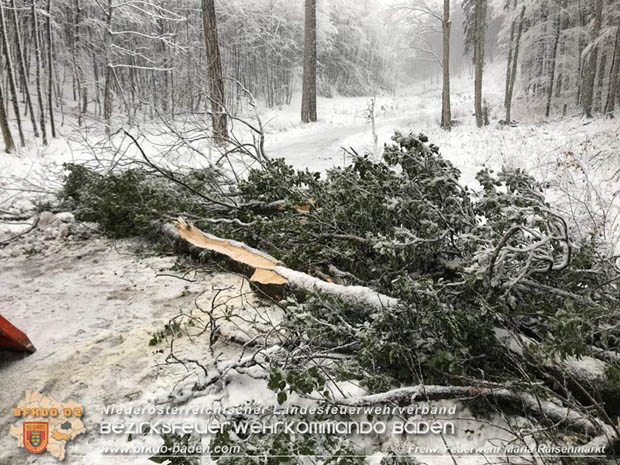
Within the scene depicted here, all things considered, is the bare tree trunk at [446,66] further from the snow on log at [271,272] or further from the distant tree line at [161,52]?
the snow on log at [271,272]

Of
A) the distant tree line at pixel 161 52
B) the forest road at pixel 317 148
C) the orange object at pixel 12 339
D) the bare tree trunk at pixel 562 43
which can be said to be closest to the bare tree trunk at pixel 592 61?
the bare tree trunk at pixel 562 43

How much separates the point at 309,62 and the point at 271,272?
15.1 meters

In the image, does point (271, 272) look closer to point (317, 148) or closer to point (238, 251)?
point (238, 251)

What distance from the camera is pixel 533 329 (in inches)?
84.0

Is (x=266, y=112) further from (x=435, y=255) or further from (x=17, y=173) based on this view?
(x=435, y=255)

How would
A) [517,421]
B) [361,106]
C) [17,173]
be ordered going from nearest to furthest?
1. [517,421]
2. [17,173]
3. [361,106]

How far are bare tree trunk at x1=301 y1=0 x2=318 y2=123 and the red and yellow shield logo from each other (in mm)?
16427

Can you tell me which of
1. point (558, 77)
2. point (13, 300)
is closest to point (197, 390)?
point (13, 300)

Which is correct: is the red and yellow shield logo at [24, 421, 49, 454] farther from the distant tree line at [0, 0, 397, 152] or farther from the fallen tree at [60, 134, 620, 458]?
the distant tree line at [0, 0, 397, 152]

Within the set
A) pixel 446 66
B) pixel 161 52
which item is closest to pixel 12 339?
pixel 446 66

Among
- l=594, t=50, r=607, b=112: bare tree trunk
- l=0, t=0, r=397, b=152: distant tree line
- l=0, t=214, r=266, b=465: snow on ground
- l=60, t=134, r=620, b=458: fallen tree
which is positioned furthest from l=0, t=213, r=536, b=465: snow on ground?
l=594, t=50, r=607, b=112: bare tree trunk

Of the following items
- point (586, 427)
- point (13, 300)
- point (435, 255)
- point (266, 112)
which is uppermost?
point (266, 112)

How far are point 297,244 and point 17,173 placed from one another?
8.62m

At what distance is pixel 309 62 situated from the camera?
16.1 m
